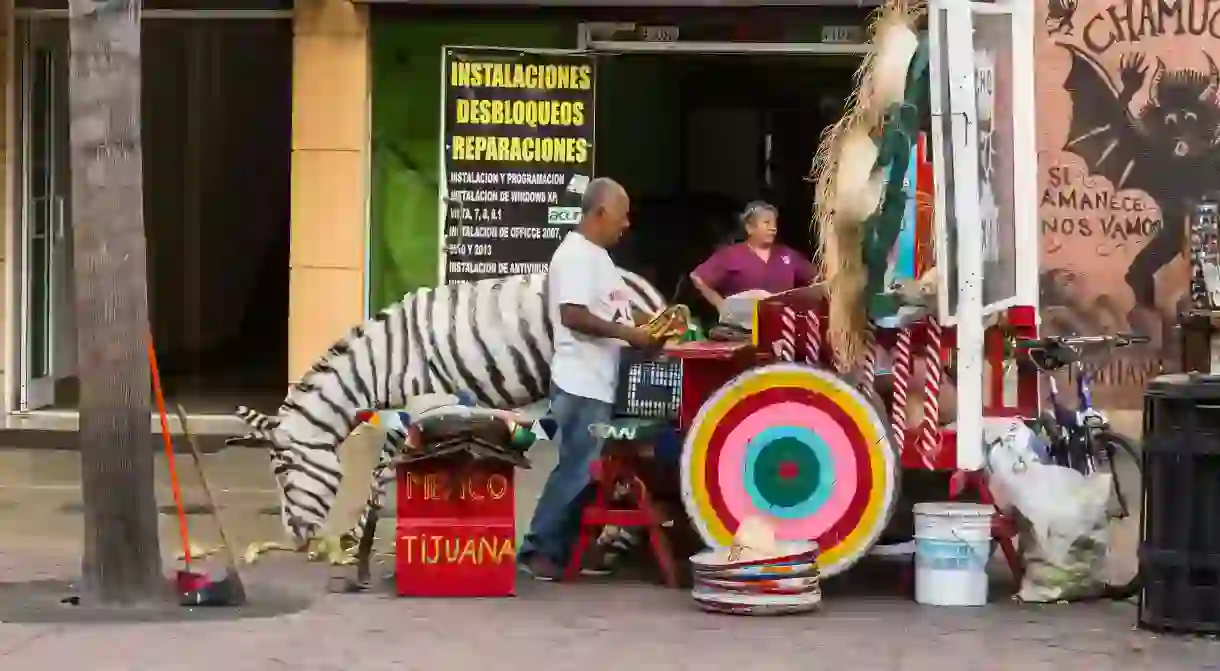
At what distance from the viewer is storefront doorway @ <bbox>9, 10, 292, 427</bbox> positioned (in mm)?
13680

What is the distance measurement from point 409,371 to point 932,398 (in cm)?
276

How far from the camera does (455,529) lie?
802cm

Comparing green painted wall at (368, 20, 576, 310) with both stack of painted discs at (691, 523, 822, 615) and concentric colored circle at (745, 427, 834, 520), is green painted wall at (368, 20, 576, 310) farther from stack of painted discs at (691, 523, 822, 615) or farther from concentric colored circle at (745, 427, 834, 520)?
stack of painted discs at (691, 523, 822, 615)

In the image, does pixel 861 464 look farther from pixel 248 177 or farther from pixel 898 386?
pixel 248 177

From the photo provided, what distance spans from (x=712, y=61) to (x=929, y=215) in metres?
4.79

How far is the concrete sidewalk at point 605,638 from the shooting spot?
6.86m

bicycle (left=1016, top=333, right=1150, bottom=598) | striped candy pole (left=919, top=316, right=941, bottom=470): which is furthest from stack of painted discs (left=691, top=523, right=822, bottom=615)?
bicycle (left=1016, top=333, right=1150, bottom=598)

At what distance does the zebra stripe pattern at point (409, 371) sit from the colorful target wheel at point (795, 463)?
53.2 inches

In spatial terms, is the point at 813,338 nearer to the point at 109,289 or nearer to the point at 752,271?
the point at 752,271

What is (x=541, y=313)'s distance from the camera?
920cm

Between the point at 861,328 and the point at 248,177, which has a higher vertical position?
the point at 248,177

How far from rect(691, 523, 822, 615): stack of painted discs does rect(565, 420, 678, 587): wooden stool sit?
2.02 feet

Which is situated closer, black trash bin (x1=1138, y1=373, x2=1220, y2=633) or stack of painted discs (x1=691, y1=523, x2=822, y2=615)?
black trash bin (x1=1138, y1=373, x2=1220, y2=633)

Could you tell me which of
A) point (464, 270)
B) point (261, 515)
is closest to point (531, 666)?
point (261, 515)
